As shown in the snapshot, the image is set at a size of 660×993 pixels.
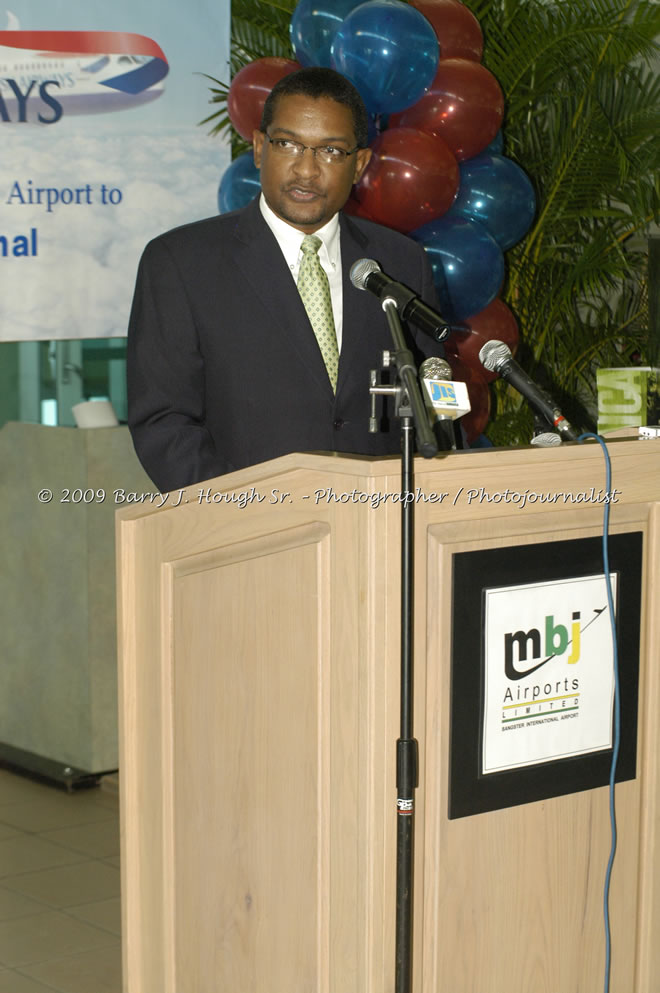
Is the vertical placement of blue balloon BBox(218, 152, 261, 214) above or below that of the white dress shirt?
above

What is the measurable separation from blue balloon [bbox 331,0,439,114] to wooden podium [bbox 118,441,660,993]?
2038mm

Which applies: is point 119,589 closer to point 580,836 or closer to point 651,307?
point 580,836

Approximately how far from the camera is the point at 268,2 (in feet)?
13.8

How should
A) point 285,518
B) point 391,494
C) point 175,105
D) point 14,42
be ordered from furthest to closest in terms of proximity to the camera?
1. point 175,105
2. point 14,42
3. point 285,518
4. point 391,494

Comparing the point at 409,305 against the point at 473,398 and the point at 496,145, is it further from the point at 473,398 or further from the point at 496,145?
the point at 496,145

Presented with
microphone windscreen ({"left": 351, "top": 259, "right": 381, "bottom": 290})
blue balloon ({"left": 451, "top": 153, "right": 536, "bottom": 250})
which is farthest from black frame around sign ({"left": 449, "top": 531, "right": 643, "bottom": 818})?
blue balloon ({"left": 451, "top": 153, "right": 536, "bottom": 250})

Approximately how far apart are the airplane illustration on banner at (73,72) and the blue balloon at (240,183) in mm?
350

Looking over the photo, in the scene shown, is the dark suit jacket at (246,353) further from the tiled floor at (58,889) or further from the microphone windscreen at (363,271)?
the tiled floor at (58,889)

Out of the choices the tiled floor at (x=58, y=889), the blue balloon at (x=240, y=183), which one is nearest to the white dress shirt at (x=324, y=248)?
the blue balloon at (x=240, y=183)

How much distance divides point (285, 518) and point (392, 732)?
1.04ft

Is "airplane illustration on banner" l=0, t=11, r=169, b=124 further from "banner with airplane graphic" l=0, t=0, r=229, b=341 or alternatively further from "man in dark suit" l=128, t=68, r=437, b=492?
"man in dark suit" l=128, t=68, r=437, b=492

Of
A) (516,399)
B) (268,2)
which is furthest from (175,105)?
(516,399)

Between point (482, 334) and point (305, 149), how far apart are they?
1.70 m

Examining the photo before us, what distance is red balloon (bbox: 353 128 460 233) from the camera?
3.63 metres
